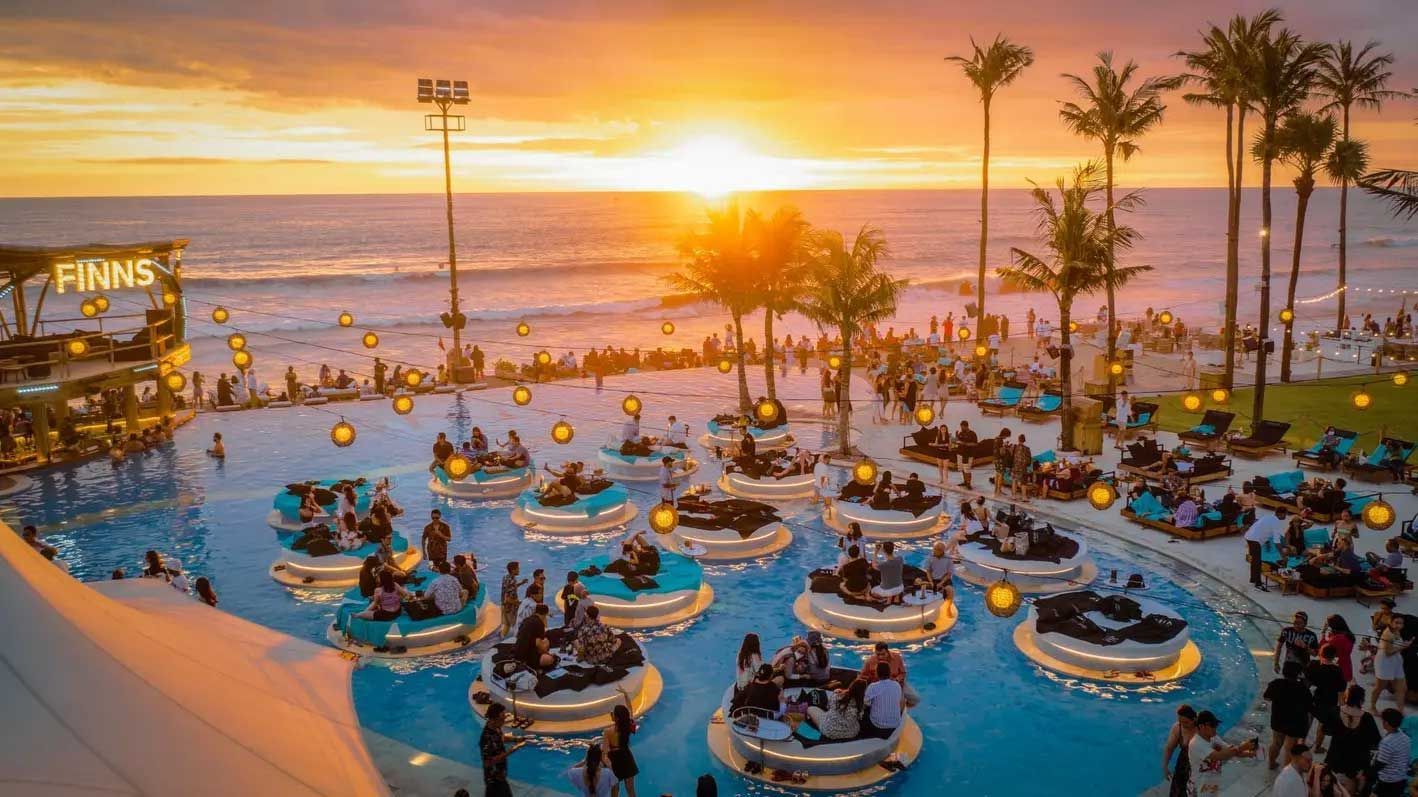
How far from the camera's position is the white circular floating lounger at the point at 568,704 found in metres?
14.4

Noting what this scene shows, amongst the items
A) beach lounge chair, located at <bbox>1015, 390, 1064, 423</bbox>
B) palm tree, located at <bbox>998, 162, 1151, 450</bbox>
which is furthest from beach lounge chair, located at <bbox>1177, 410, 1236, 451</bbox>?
palm tree, located at <bbox>998, 162, 1151, 450</bbox>

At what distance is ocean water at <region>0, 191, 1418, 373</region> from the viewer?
7194cm

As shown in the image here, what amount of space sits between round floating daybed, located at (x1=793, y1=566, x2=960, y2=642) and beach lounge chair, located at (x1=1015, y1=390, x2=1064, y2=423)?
50.8ft

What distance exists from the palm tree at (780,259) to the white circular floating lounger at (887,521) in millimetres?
10077

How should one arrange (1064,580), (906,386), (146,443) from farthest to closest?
(906,386)
(146,443)
(1064,580)

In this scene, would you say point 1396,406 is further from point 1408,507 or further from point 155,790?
point 155,790

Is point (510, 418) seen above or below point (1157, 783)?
above

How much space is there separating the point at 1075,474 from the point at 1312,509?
514 centimetres

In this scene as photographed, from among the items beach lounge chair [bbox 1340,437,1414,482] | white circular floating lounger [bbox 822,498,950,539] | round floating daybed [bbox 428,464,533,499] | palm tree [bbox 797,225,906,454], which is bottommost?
white circular floating lounger [bbox 822,498,950,539]

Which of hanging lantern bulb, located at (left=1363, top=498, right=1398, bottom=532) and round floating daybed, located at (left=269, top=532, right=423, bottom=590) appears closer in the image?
hanging lantern bulb, located at (left=1363, top=498, right=1398, bottom=532)

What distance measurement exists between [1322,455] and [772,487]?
14.3m

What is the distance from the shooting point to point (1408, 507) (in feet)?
72.6

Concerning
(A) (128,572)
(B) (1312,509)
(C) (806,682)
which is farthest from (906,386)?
(A) (128,572)

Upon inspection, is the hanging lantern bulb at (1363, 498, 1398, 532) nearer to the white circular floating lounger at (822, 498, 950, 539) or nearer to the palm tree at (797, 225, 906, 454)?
the white circular floating lounger at (822, 498, 950, 539)
